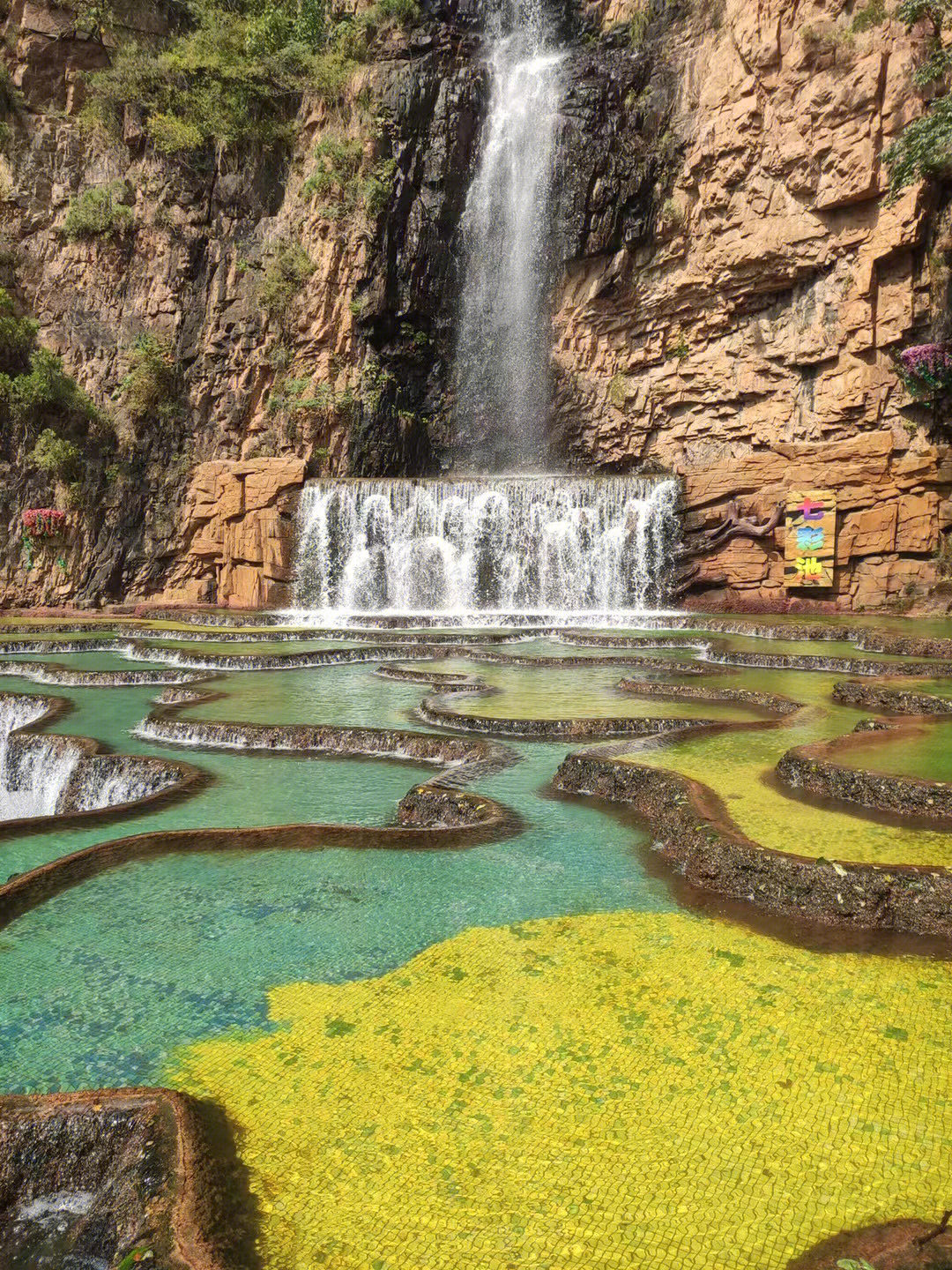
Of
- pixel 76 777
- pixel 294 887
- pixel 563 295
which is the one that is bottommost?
pixel 76 777

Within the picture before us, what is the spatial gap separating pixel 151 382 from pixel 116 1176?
24939 millimetres

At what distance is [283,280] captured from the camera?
82.3 feet

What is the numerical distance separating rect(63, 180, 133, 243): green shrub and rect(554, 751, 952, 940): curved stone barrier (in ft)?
87.2

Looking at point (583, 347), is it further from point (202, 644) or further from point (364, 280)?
point (202, 644)

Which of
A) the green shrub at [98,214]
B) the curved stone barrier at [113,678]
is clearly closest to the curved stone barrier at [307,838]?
the curved stone barrier at [113,678]

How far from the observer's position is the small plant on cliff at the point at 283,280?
2500 centimetres

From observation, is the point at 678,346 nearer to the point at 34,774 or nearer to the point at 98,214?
the point at 98,214

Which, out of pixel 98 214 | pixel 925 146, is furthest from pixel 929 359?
pixel 98 214

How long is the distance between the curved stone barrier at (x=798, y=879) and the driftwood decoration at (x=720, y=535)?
51.9 ft

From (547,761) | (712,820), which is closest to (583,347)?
(547,761)

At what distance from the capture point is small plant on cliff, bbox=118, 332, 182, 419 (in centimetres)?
2470

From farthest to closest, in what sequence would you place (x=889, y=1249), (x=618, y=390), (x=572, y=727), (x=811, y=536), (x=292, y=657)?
1. (x=618, y=390)
2. (x=811, y=536)
3. (x=292, y=657)
4. (x=572, y=727)
5. (x=889, y=1249)

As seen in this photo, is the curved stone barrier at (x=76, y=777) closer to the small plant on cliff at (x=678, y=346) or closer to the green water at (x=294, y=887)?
the green water at (x=294, y=887)

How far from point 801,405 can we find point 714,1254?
22510 mm
